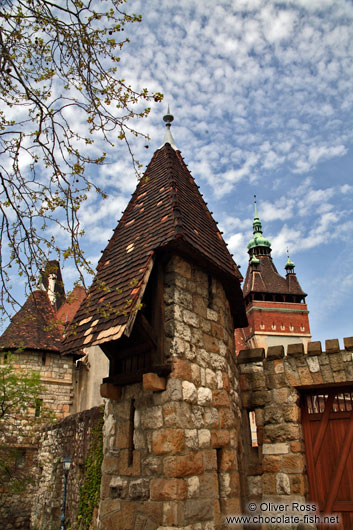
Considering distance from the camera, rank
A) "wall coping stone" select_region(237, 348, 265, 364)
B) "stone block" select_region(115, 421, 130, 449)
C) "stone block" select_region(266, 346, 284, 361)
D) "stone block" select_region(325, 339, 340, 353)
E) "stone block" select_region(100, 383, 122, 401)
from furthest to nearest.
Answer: "wall coping stone" select_region(237, 348, 265, 364) < "stone block" select_region(266, 346, 284, 361) < "stone block" select_region(325, 339, 340, 353) < "stone block" select_region(100, 383, 122, 401) < "stone block" select_region(115, 421, 130, 449)

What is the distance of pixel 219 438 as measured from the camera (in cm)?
470

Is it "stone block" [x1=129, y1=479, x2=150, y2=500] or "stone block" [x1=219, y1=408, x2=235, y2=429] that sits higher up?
"stone block" [x1=219, y1=408, x2=235, y2=429]

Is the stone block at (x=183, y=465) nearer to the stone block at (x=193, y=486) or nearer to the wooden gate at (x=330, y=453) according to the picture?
the stone block at (x=193, y=486)

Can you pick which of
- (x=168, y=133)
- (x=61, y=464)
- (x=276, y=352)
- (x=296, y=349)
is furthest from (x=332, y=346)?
(x=61, y=464)

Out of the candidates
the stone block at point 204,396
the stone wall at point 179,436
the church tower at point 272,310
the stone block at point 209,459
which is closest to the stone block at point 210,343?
the stone wall at point 179,436

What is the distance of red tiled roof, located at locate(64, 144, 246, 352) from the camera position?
14.6 ft

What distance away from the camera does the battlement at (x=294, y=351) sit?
18.8ft

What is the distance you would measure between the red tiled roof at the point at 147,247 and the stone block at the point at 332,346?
4.80 ft

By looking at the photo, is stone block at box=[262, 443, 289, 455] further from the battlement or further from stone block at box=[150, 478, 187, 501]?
stone block at box=[150, 478, 187, 501]

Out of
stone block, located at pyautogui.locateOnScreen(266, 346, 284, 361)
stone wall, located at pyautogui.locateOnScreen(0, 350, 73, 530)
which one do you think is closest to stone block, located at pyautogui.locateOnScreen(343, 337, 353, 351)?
stone block, located at pyautogui.locateOnScreen(266, 346, 284, 361)

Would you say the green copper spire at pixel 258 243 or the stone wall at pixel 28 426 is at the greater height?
the green copper spire at pixel 258 243

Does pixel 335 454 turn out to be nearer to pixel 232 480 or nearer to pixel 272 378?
pixel 272 378

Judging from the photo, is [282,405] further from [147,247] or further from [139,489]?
[147,247]

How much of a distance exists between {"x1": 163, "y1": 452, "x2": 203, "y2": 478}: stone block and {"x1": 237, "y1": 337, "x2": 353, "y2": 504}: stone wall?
1841 mm
